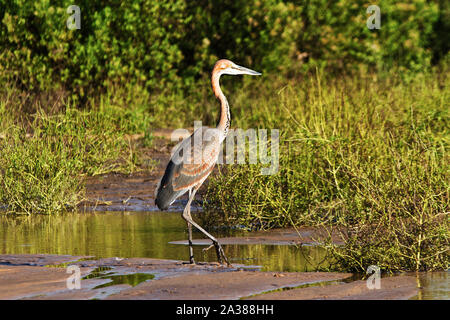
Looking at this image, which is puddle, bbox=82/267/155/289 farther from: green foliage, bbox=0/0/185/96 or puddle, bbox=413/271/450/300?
green foliage, bbox=0/0/185/96

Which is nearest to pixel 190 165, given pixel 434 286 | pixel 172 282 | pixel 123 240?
pixel 123 240

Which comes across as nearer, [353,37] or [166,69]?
[166,69]

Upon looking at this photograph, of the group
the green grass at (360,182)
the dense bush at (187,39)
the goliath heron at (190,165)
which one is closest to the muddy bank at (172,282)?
the green grass at (360,182)

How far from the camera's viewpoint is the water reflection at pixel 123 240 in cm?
849

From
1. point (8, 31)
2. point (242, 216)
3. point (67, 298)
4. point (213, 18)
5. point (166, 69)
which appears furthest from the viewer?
point (213, 18)

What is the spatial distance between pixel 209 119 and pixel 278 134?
883 centimetres

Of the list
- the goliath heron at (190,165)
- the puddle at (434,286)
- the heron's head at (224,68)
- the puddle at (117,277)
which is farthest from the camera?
the heron's head at (224,68)

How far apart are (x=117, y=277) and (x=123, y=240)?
7.18 feet

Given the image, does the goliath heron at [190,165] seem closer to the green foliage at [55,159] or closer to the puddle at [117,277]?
the puddle at [117,277]

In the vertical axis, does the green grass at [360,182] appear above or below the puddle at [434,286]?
above

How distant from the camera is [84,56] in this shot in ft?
56.9

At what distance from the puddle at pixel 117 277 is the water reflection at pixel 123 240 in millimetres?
979
